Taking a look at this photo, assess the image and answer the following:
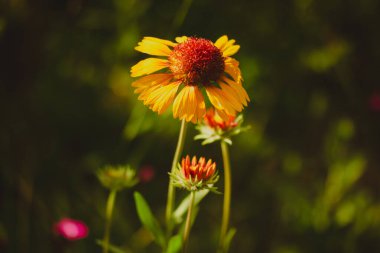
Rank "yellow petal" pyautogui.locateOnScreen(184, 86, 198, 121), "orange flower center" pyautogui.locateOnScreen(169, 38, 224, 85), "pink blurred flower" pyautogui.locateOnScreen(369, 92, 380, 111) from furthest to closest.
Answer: "pink blurred flower" pyautogui.locateOnScreen(369, 92, 380, 111) < "orange flower center" pyautogui.locateOnScreen(169, 38, 224, 85) < "yellow petal" pyautogui.locateOnScreen(184, 86, 198, 121)

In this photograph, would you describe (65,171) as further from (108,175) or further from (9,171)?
(108,175)

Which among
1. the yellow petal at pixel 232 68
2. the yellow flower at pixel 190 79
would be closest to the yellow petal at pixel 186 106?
the yellow flower at pixel 190 79

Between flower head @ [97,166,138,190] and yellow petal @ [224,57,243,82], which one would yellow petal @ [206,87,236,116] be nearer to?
yellow petal @ [224,57,243,82]

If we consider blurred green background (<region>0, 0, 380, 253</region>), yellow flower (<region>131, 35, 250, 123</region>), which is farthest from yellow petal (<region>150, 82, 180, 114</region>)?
blurred green background (<region>0, 0, 380, 253</region>)

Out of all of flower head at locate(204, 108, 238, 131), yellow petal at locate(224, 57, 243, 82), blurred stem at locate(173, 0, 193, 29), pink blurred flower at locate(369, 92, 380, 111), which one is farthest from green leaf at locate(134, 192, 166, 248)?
pink blurred flower at locate(369, 92, 380, 111)

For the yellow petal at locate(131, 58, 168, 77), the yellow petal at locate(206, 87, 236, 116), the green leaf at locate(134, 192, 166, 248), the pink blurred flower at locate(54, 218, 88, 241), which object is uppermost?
the yellow petal at locate(131, 58, 168, 77)

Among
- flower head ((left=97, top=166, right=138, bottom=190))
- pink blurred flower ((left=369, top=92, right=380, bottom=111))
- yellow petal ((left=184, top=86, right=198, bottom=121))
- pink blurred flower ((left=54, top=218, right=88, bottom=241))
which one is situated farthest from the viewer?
pink blurred flower ((left=369, top=92, right=380, bottom=111))

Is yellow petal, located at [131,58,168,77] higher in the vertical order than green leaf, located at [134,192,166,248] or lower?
higher

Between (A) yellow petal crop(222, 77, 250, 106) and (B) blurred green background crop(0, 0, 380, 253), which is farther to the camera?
(B) blurred green background crop(0, 0, 380, 253)
